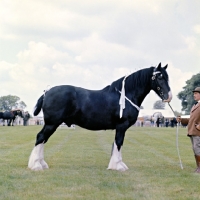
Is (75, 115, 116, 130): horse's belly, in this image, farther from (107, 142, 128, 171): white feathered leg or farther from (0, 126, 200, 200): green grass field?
(0, 126, 200, 200): green grass field

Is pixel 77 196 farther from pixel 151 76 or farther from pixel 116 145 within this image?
pixel 151 76

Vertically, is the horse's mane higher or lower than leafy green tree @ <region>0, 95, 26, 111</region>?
lower

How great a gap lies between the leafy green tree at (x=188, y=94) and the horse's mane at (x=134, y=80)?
89272mm

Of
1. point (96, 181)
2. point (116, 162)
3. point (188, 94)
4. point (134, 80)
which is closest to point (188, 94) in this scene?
point (188, 94)

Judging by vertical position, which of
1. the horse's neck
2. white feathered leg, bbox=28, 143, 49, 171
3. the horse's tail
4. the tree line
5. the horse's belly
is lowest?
white feathered leg, bbox=28, 143, 49, 171

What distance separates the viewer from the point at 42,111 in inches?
439

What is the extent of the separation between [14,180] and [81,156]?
574 cm

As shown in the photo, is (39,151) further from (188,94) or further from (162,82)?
(188,94)

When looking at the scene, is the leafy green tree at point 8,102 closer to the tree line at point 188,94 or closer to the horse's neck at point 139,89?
the tree line at point 188,94

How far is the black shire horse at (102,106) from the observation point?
35.7 feet

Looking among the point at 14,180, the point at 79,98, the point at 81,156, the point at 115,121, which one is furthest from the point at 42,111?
the point at 81,156

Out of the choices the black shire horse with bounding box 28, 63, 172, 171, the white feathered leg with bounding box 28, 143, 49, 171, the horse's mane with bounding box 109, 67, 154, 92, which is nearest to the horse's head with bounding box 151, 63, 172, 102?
the black shire horse with bounding box 28, 63, 172, 171

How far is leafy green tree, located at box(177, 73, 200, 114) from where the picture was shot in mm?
100725

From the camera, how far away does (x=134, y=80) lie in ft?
37.8
